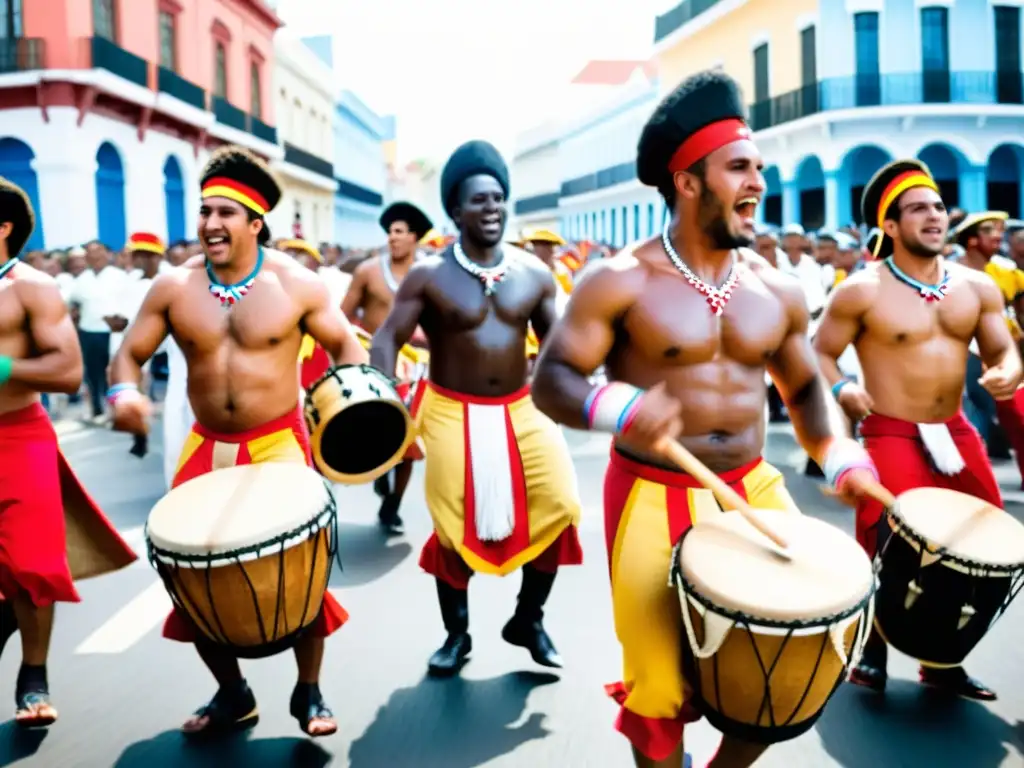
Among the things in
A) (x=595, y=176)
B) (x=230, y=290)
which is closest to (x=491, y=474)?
(x=230, y=290)

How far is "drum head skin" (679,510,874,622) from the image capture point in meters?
2.74

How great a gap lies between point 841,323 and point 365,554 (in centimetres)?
332

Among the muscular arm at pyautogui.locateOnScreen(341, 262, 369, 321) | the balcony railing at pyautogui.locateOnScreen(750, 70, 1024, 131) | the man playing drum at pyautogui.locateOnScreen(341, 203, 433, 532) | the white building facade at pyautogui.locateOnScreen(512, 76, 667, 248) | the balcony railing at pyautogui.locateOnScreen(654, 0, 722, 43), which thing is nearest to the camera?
the man playing drum at pyautogui.locateOnScreen(341, 203, 433, 532)

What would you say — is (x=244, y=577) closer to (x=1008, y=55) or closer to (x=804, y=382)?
(x=804, y=382)

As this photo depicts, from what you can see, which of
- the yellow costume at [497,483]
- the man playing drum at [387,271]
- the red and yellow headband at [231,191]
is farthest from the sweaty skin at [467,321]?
the man playing drum at [387,271]

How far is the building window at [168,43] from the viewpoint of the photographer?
2719 centimetres

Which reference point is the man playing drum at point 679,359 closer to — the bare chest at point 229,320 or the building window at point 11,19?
the bare chest at point 229,320

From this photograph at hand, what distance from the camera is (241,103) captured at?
33.2m

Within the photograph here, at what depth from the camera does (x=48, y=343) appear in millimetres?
4320

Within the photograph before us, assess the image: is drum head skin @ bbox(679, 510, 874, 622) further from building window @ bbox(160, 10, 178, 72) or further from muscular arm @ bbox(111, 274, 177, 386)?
building window @ bbox(160, 10, 178, 72)

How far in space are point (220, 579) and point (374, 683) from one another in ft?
4.85

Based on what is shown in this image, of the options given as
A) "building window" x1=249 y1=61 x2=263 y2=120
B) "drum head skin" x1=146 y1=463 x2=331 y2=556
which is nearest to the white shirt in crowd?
"drum head skin" x1=146 y1=463 x2=331 y2=556

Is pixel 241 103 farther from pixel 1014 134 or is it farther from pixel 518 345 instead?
pixel 518 345

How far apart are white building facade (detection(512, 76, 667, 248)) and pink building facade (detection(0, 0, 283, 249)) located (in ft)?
68.4
